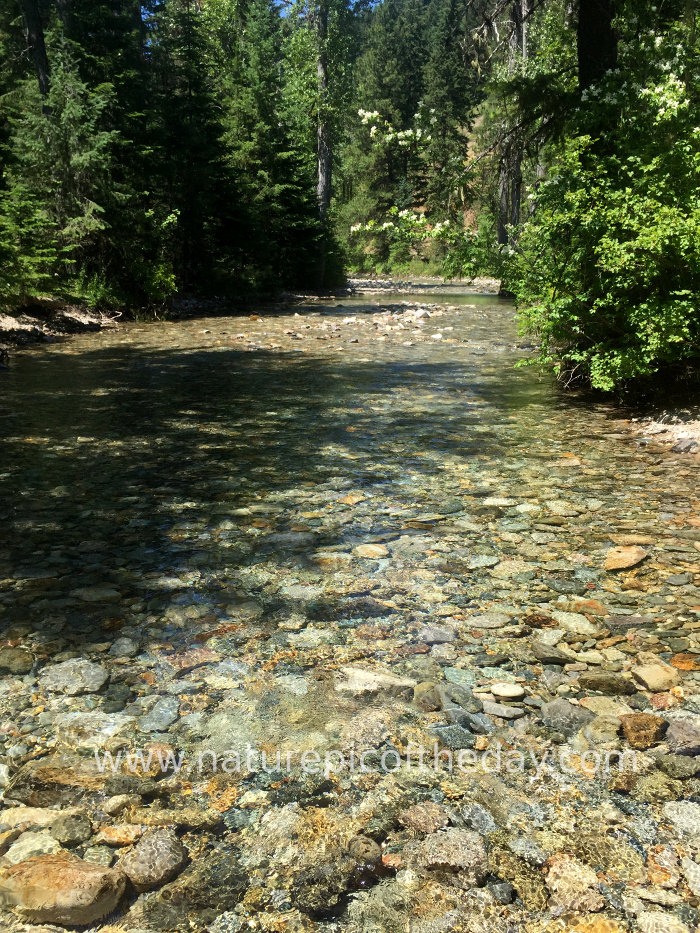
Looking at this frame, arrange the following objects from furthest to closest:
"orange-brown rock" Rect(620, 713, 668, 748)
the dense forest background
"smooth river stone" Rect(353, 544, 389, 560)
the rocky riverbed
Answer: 1. the dense forest background
2. "smooth river stone" Rect(353, 544, 389, 560)
3. "orange-brown rock" Rect(620, 713, 668, 748)
4. the rocky riverbed

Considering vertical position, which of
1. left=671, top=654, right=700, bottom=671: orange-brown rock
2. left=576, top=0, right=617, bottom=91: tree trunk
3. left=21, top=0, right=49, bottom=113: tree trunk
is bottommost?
left=671, top=654, right=700, bottom=671: orange-brown rock

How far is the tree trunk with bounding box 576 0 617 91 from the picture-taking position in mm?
8336

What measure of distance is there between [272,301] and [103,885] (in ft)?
82.7

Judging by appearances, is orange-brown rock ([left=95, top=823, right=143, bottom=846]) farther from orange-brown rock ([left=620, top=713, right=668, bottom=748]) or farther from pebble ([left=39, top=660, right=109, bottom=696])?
orange-brown rock ([left=620, top=713, right=668, bottom=748])

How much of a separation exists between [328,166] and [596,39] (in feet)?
76.6

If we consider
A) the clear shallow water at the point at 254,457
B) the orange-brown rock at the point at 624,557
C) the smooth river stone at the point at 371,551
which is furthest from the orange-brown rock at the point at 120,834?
the orange-brown rock at the point at 624,557

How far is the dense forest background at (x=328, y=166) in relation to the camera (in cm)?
658

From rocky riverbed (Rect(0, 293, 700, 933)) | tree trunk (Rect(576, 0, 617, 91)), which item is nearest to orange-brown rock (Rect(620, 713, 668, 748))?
rocky riverbed (Rect(0, 293, 700, 933))

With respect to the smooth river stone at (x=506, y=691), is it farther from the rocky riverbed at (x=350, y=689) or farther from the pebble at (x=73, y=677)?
the pebble at (x=73, y=677)

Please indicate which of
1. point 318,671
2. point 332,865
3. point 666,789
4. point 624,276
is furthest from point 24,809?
point 624,276

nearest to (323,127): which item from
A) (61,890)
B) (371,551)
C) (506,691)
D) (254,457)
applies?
(254,457)

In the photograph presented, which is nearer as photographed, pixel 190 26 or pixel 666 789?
pixel 666 789

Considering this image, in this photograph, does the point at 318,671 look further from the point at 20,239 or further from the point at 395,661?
the point at 20,239

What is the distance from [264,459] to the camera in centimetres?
606
